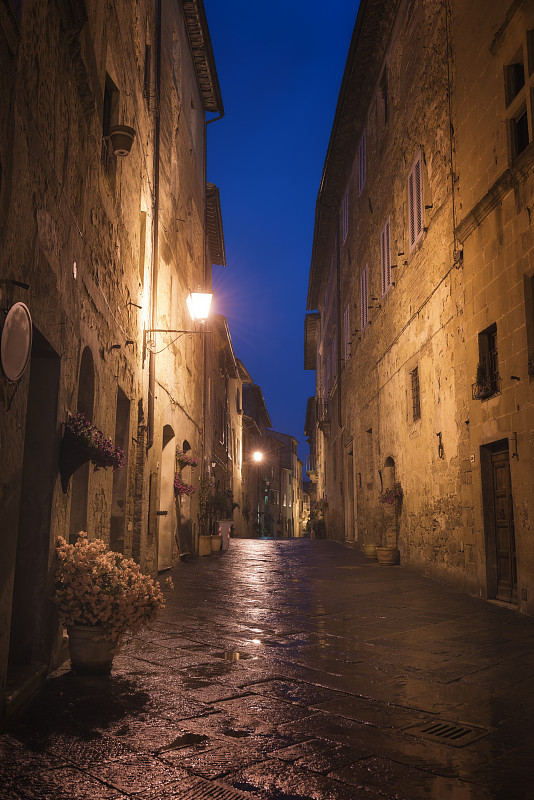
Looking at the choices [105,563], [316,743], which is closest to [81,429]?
[105,563]

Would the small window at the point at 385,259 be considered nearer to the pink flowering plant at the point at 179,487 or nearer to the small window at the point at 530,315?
the pink flowering plant at the point at 179,487

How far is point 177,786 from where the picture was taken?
9.31 ft

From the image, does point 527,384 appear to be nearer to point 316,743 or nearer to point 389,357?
point 316,743

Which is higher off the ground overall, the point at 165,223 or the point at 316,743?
the point at 165,223

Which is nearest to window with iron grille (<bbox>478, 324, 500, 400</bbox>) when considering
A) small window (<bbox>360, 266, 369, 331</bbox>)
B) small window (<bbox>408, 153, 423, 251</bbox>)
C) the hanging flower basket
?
small window (<bbox>408, 153, 423, 251</bbox>)

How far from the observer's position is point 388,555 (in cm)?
1341

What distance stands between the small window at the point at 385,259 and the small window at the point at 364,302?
6.58 feet

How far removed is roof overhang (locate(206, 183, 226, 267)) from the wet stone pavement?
50.4 feet

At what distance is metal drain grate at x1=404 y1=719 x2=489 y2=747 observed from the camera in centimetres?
345

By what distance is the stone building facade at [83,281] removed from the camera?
3926mm

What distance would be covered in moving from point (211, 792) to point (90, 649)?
2.17 meters

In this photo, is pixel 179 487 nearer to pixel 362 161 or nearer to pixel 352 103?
pixel 362 161

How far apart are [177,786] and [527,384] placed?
5.88 meters

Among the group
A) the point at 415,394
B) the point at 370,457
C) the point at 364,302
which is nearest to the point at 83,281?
the point at 415,394
